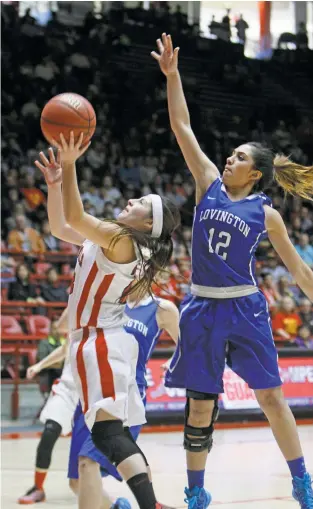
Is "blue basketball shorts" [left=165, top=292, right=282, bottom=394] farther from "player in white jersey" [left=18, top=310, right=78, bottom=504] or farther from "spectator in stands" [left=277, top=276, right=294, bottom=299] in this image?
"spectator in stands" [left=277, top=276, right=294, bottom=299]

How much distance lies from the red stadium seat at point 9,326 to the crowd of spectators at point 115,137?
1348 millimetres

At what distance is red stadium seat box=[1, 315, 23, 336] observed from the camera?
446 inches

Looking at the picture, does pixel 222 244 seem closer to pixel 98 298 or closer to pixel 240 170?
pixel 240 170

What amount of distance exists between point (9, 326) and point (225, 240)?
23.8ft

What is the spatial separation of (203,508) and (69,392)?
2.00 m

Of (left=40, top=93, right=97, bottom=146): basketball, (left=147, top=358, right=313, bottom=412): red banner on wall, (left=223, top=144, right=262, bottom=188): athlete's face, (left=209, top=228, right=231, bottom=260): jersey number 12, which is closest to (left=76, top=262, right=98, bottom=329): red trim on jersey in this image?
(left=40, top=93, right=97, bottom=146): basketball

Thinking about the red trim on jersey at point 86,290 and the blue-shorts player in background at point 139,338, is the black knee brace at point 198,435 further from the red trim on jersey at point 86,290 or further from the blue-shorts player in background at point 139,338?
the red trim on jersey at point 86,290

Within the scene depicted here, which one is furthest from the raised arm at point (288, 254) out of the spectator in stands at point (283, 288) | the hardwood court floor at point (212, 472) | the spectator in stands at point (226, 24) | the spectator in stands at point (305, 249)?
the spectator in stands at point (226, 24)

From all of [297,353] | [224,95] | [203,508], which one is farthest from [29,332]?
[224,95]

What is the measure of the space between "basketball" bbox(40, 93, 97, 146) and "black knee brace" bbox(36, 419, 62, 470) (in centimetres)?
283

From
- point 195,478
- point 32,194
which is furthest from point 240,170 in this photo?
point 32,194

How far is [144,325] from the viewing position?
203 inches

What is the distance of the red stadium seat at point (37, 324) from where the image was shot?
1147 cm

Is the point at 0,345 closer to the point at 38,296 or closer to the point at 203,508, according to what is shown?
the point at 38,296
